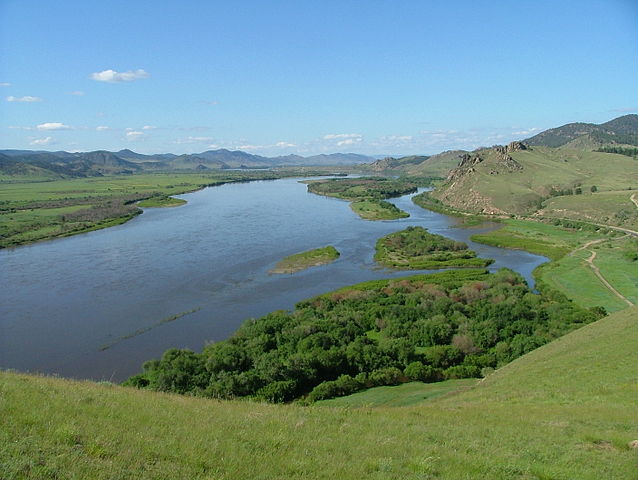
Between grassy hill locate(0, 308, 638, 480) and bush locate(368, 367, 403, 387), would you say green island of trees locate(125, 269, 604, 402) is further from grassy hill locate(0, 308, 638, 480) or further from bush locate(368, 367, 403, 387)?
grassy hill locate(0, 308, 638, 480)

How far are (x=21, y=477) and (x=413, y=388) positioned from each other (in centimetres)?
2645

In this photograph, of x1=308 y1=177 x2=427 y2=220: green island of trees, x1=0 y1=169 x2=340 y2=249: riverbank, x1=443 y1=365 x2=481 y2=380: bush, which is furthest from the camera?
x1=308 y1=177 x2=427 y2=220: green island of trees

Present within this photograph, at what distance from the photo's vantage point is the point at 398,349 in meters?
35.1

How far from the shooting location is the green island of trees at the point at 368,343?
30359mm

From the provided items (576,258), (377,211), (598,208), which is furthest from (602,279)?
(377,211)

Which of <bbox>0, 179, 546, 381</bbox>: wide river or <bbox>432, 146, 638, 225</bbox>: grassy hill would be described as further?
<bbox>432, 146, 638, 225</bbox>: grassy hill

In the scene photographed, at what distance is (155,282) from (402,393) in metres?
36.3

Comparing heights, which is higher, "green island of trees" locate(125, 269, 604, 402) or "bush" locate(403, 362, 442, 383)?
"green island of trees" locate(125, 269, 604, 402)

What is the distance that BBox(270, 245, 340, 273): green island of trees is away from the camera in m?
62.1

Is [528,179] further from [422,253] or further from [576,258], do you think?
[422,253]

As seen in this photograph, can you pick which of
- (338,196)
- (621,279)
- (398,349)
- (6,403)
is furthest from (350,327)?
(338,196)

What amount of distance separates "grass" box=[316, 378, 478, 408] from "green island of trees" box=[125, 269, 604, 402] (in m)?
1.10

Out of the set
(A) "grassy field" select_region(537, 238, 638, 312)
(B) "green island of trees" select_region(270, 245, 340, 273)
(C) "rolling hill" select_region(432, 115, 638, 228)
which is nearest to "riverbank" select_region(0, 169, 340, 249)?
(B) "green island of trees" select_region(270, 245, 340, 273)

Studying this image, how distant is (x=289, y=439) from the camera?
10.1 m
